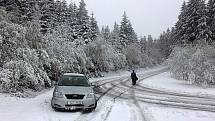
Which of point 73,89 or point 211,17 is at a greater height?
point 211,17

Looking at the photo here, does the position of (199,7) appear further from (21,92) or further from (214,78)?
(21,92)

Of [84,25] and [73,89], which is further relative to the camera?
[84,25]

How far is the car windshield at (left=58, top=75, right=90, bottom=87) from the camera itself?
1356 centimetres

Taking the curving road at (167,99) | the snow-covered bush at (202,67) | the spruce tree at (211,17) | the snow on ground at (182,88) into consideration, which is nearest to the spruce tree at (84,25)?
the spruce tree at (211,17)

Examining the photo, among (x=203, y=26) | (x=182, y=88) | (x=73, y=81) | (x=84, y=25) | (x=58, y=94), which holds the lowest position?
(x=182, y=88)

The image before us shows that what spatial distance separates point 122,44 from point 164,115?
60.0 meters

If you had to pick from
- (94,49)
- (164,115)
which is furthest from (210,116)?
(94,49)

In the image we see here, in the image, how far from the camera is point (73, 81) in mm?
13844

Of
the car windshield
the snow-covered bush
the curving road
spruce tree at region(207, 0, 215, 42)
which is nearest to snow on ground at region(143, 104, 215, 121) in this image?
the curving road

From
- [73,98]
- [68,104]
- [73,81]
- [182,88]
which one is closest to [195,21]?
[182,88]

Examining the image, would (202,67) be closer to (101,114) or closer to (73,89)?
(73,89)

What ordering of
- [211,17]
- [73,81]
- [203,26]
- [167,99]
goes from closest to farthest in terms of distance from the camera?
[73,81], [167,99], [203,26], [211,17]

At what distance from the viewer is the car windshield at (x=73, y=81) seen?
13.6 meters

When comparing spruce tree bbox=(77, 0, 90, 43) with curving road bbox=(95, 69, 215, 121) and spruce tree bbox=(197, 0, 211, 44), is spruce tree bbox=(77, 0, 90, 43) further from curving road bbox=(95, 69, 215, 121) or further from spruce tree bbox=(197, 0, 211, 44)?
curving road bbox=(95, 69, 215, 121)
